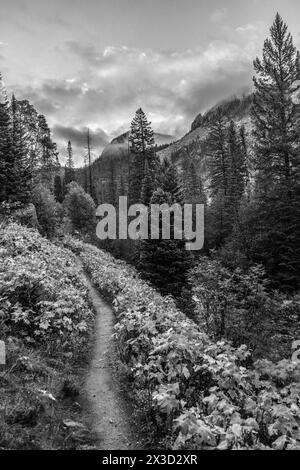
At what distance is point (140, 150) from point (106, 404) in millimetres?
40936

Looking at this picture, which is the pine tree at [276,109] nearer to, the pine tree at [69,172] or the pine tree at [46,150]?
the pine tree at [46,150]

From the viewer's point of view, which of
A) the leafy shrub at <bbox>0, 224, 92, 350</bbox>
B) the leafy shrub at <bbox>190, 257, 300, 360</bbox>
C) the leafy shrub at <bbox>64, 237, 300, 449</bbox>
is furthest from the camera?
the leafy shrub at <bbox>190, 257, 300, 360</bbox>

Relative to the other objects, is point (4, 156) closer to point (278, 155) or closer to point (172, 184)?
point (172, 184)

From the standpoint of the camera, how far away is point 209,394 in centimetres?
644

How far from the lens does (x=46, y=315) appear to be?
30.5 ft

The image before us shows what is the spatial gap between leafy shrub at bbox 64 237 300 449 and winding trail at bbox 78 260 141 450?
18.4 inches

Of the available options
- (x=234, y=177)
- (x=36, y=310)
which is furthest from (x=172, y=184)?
(x=36, y=310)

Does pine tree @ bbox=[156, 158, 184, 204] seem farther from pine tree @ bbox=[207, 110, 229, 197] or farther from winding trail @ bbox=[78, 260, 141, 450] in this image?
pine tree @ bbox=[207, 110, 229, 197]

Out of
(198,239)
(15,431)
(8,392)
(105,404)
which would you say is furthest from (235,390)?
(198,239)

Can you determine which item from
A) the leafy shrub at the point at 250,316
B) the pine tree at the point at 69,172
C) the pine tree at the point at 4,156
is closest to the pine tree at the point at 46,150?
the pine tree at the point at 69,172

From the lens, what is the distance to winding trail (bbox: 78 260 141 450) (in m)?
6.21

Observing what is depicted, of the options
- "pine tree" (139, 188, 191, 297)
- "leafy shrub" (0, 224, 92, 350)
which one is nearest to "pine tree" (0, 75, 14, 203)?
"pine tree" (139, 188, 191, 297)

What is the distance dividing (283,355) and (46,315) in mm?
7570

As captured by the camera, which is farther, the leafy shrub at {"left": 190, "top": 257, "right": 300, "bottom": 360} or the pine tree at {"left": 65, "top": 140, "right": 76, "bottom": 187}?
the pine tree at {"left": 65, "top": 140, "right": 76, "bottom": 187}
